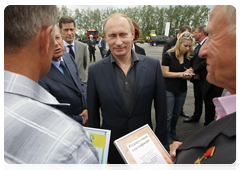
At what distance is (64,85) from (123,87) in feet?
2.59

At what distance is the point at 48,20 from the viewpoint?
709 millimetres

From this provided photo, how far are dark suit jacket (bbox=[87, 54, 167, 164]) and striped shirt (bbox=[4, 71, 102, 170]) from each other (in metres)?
1.15

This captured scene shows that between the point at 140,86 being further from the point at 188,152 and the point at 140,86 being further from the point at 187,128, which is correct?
the point at 187,128

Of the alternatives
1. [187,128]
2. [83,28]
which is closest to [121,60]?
[187,128]

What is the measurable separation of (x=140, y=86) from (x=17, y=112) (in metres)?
1.39

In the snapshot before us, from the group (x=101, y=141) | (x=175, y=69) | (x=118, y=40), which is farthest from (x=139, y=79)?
(x=175, y=69)

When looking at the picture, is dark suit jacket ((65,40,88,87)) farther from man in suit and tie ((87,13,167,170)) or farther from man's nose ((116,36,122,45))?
man's nose ((116,36,122,45))

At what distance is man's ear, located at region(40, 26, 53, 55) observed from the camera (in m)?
0.70

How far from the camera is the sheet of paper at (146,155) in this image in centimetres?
112

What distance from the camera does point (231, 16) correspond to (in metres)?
0.72

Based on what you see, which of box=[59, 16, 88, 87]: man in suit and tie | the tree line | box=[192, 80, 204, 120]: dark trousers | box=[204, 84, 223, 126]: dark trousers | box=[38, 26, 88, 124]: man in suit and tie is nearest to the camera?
box=[38, 26, 88, 124]: man in suit and tie

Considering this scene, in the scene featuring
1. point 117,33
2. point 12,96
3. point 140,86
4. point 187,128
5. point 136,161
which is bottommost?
point 187,128

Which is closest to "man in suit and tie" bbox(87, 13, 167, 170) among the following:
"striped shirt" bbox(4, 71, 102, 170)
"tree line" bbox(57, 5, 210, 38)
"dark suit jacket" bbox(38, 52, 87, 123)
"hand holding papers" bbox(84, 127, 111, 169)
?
"dark suit jacket" bbox(38, 52, 87, 123)

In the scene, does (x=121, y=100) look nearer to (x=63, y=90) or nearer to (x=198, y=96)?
(x=63, y=90)
